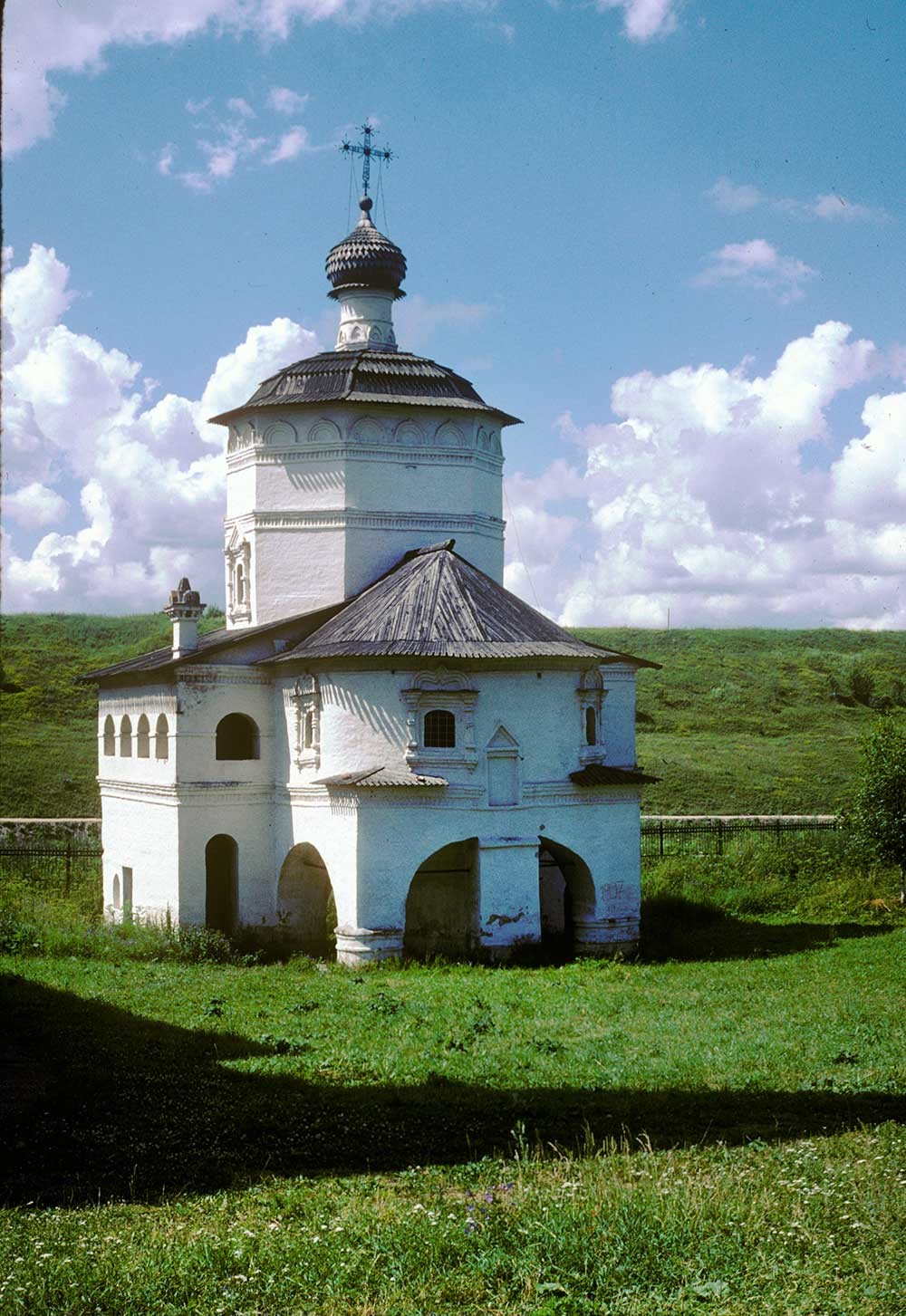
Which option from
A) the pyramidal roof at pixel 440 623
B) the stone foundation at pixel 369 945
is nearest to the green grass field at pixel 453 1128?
the stone foundation at pixel 369 945

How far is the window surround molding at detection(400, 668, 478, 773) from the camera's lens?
1945 centimetres

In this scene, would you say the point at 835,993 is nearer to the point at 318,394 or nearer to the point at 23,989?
the point at 23,989

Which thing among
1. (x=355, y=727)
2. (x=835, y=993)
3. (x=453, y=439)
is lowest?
(x=835, y=993)

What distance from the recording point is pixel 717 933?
2219cm

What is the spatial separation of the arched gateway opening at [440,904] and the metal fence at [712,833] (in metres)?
6.77

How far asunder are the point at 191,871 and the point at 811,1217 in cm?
1473

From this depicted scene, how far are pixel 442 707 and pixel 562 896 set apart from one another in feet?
17.3

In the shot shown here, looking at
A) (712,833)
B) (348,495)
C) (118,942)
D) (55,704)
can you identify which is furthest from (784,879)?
(55,704)

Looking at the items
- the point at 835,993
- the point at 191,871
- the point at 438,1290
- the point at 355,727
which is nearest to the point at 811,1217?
the point at 438,1290

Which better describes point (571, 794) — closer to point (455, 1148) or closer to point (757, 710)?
point (455, 1148)

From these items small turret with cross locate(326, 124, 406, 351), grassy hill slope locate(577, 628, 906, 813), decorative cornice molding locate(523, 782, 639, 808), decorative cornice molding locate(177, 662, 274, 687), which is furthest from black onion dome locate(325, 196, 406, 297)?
grassy hill slope locate(577, 628, 906, 813)

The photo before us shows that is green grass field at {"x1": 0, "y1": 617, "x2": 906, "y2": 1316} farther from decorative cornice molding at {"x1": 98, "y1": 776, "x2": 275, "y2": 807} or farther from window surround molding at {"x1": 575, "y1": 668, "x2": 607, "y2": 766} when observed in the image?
window surround molding at {"x1": 575, "y1": 668, "x2": 607, "y2": 766}

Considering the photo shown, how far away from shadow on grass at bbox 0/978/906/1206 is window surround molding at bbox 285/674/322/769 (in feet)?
26.7

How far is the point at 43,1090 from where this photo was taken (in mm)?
11078
